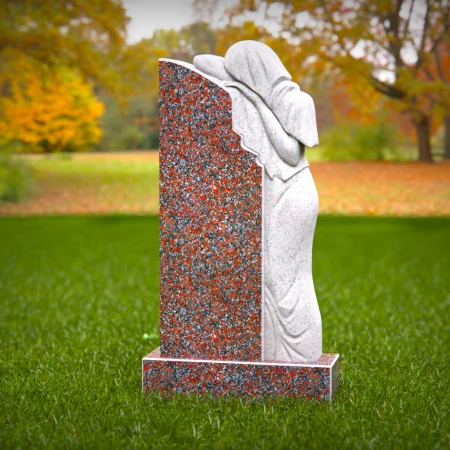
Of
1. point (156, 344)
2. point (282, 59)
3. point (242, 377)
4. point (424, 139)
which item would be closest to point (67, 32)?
point (282, 59)

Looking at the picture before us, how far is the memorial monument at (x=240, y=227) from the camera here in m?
4.79

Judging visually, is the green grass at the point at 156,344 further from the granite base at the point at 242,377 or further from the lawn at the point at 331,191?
the lawn at the point at 331,191

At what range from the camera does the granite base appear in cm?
475

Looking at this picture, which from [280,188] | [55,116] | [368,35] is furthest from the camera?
[55,116]

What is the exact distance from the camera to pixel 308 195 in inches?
191

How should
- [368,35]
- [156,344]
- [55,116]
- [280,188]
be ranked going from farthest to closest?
[55,116] → [368,35] → [156,344] → [280,188]

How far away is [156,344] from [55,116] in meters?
27.7

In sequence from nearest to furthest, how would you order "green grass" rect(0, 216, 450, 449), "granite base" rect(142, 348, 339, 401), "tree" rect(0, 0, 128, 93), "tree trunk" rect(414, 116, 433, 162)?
"green grass" rect(0, 216, 450, 449) < "granite base" rect(142, 348, 339, 401) < "tree" rect(0, 0, 128, 93) < "tree trunk" rect(414, 116, 433, 162)

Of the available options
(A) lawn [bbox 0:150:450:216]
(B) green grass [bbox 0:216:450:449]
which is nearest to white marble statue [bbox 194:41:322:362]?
(B) green grass [bbox 0:216:450:449]

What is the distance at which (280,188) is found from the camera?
15.8ft

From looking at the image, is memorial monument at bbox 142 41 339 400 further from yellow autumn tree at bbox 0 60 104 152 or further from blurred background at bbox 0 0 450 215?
yellow autumn tree at bbox 0 60 104 152

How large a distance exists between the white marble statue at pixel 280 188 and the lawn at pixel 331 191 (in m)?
15.1

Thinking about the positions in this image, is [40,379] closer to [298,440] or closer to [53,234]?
[298,440]

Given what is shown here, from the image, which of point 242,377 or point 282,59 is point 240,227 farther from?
point 282,59
